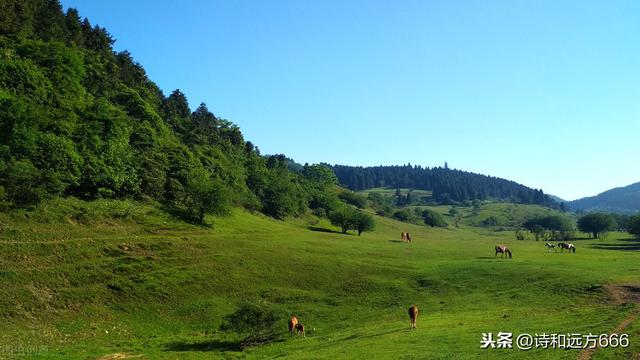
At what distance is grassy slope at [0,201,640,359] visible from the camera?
37.0 m


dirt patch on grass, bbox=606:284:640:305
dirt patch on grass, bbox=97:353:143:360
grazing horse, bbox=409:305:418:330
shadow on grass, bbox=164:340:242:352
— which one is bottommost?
shadow on grass, bbox=164:340:242:352

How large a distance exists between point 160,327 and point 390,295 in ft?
89.7

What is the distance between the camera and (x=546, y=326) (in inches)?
1355

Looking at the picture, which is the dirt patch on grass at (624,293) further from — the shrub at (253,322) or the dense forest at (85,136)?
the dense forest at (85,136)

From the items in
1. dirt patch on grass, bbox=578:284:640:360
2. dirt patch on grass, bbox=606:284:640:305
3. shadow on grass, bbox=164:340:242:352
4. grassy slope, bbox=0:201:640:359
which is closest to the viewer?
dirt patch on grass, bbox=578:284:640:360

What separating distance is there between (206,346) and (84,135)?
58.1m

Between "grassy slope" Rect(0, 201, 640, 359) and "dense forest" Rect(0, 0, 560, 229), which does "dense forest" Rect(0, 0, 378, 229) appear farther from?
"grassy slope" Rect(0, 201, 640, 359)

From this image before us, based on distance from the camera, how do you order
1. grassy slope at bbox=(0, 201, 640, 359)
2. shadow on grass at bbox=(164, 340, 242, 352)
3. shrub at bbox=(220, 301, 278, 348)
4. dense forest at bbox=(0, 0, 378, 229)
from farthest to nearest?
dense forest at bbox=(0, 0, 378, 229) → shrub at bbox=(220, 301, 278, 348) → shadow on grass at bbox=(164, 340, 242, 352) → grassy slope at bbox=(0, 201, 640, 359)

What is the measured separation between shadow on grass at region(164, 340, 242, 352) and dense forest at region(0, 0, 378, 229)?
36.9 m

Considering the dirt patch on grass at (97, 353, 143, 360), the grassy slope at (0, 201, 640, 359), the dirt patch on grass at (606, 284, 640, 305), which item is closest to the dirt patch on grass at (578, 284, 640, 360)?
the dirt patch on grass at (606, 284, 640, 305)

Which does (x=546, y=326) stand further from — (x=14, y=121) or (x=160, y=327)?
(x=14, y=121)

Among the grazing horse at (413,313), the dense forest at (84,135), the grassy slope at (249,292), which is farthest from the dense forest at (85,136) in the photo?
the grazing horse at (413,313)

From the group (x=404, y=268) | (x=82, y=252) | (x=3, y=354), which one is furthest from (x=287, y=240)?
(x=3, y=354)

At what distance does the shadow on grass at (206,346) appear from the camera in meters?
39.0
